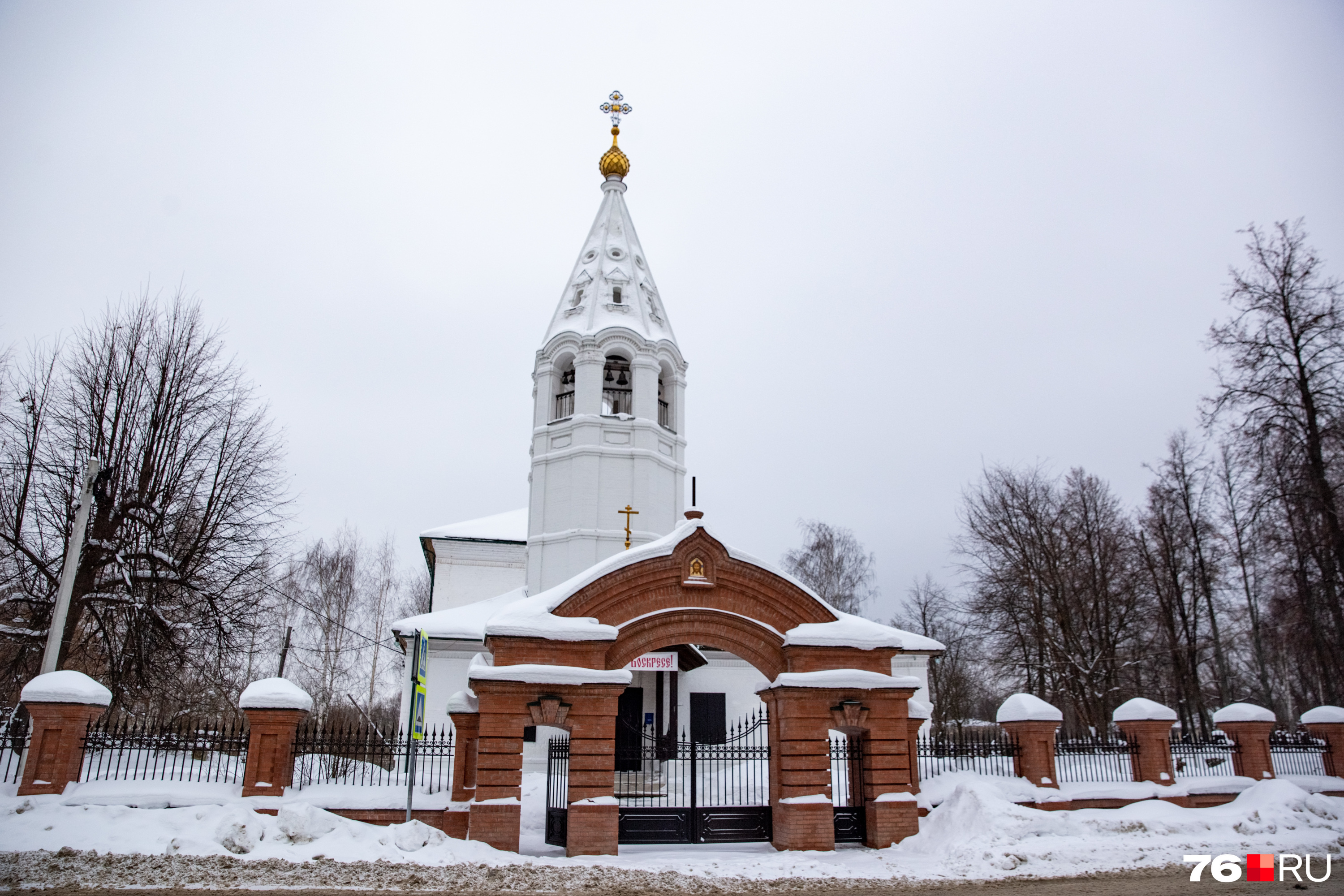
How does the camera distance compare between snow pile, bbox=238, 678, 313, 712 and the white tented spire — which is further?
the white tented spire

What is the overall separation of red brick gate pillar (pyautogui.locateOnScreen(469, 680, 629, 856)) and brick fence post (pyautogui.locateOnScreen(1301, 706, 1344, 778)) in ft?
45.5

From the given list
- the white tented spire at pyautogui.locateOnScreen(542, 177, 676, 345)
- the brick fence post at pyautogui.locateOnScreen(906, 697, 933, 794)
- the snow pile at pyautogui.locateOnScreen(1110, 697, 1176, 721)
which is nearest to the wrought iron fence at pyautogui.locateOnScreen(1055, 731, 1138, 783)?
the snow pile at pyautogui.locateOnScreen(1110, 697, 1176, 721)

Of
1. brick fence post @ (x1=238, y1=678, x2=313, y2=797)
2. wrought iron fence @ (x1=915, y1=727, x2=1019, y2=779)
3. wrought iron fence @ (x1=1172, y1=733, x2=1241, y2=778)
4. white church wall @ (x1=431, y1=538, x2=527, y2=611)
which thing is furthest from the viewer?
white church wall @ (x1=431, y1=538, x2=527, y2=611)

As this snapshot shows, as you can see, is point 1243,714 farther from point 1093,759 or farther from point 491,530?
point 491,530

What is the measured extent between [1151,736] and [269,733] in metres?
14.2

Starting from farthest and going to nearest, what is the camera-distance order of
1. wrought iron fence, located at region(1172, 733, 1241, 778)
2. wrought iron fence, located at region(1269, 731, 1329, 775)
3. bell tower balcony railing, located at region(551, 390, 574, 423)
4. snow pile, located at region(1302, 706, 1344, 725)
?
bell tower balcony railing, located at region(551, 390, 574, 423), wrought iron fence, located at region(1269, 731, 1329, 775), snow pile, located at region(1302, 706, 1344, 725), wrought iron fence, located at region(1172, 733, 1241, 778)

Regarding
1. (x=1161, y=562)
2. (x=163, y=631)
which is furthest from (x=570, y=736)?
(x=1161, y=562)

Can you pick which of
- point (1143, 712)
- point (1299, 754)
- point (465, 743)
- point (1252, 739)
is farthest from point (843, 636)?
point (1299, 754)

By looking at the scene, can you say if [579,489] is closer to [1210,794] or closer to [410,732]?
[410,732]

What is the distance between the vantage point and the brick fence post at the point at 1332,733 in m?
16.1

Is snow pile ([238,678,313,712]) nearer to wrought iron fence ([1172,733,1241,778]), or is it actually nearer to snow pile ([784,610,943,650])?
snow pile ([784,610,943,650])

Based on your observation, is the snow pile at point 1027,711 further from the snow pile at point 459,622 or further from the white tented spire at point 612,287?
the white tented spire at point 612,287

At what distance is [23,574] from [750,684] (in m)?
16.0

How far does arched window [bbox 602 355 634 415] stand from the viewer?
22766 millimetres
